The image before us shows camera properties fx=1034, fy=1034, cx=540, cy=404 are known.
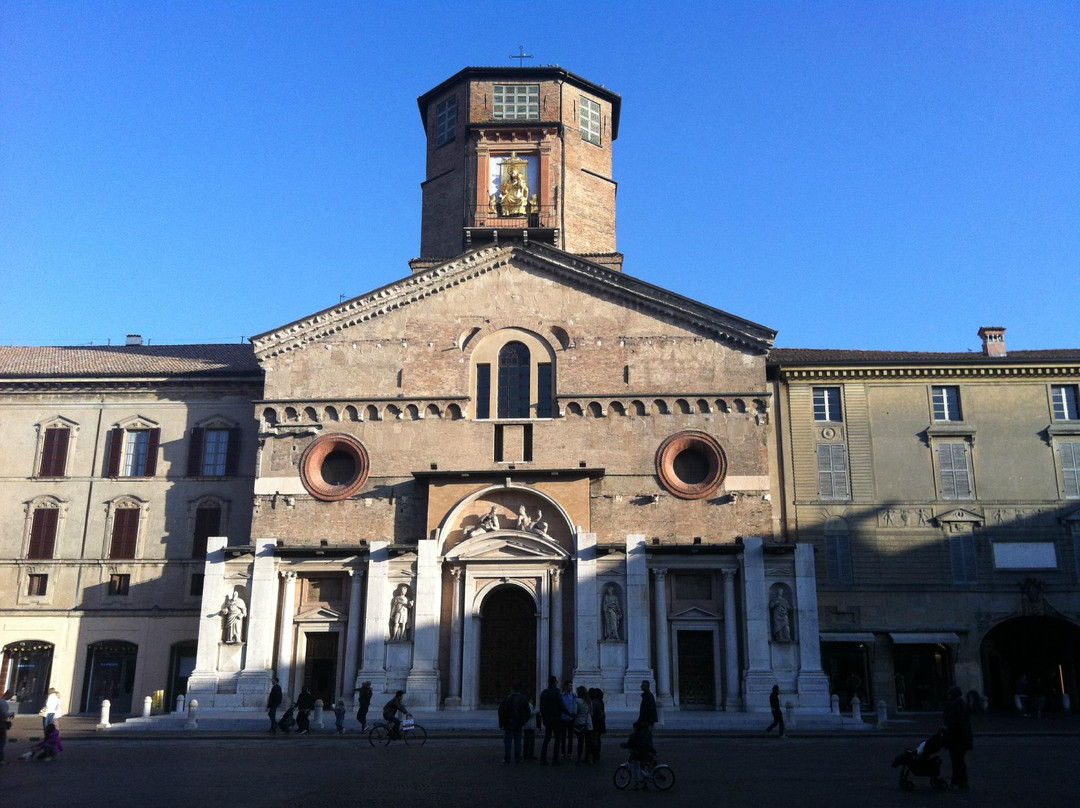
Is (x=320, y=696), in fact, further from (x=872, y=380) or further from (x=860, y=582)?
(x=872, y=380)

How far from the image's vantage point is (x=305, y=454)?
34.1m

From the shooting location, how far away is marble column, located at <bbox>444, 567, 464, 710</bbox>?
101 ft

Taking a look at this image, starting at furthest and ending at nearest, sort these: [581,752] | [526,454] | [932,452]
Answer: [932,452]
[526,454]
[581,752]

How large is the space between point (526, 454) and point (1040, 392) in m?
18.7

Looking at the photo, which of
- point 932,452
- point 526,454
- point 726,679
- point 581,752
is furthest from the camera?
point 932,452

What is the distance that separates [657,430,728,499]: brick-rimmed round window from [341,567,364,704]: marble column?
10095mm

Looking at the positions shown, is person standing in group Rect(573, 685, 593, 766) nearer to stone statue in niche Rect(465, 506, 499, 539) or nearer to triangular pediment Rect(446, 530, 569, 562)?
triangular pediment Rect(446, 530, 569, 562)

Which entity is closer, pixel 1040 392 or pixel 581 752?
pixel 581 752

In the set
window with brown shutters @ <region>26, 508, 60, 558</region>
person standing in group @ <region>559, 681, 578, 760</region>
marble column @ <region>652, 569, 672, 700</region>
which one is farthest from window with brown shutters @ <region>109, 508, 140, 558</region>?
person standing in group @ <region>559, 681, 578, 760</region>

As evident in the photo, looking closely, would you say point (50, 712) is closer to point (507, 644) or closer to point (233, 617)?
point (233, 617)

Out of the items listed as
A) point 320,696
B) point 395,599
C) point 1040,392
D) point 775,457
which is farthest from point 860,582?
point 320,696

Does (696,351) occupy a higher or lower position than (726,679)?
higher

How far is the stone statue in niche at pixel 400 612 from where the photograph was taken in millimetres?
31469

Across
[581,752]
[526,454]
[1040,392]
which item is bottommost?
[581,752]
